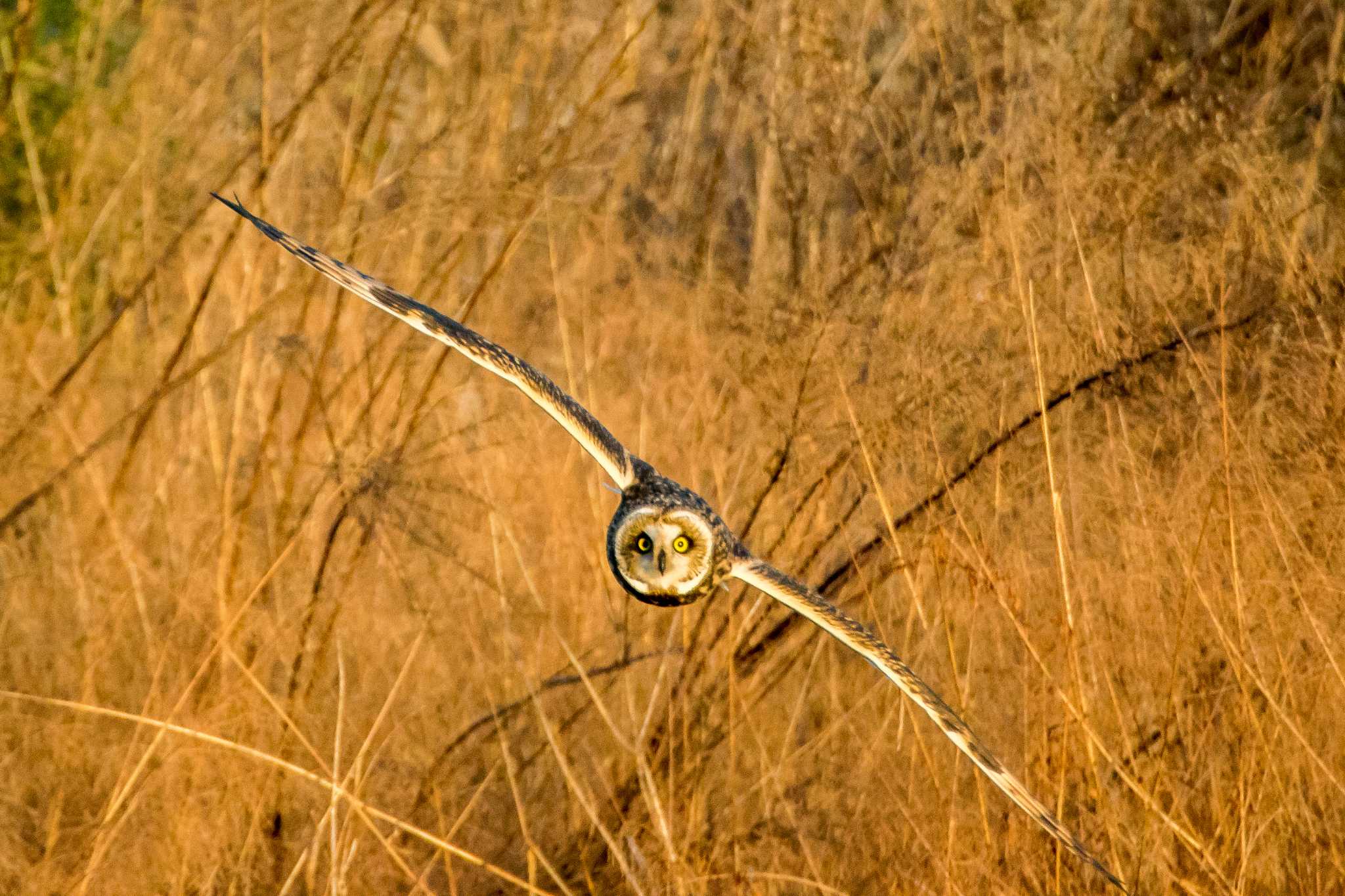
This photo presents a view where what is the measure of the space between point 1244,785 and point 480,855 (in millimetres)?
1622

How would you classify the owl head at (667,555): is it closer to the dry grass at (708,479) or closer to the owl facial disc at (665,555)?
the owl facial disc at (665,555)

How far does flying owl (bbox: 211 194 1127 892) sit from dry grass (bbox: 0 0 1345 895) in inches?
5.2

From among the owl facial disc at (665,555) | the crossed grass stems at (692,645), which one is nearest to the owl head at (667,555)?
the owl facial disc at (665,555)

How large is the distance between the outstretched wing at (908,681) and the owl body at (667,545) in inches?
5.7

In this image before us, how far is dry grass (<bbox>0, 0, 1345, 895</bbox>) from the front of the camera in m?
2.82

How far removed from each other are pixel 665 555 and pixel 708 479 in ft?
1.71

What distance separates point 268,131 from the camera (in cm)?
322

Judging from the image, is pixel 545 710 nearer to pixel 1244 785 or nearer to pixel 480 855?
pixel 480 855

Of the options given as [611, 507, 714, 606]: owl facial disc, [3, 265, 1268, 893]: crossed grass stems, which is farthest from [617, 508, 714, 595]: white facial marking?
[3, 265, 1268, 893]: crossed grass stems

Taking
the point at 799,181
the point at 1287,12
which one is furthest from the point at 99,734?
the point at 1287,12

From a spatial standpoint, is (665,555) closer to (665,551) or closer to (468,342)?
(665,551)

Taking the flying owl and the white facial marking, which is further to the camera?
the white facial marking

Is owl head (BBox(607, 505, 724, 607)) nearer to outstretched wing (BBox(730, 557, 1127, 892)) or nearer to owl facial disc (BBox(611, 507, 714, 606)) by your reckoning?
owl facial disc (BBox(611, 507, 714, 606))

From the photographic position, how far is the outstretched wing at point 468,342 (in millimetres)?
2723
